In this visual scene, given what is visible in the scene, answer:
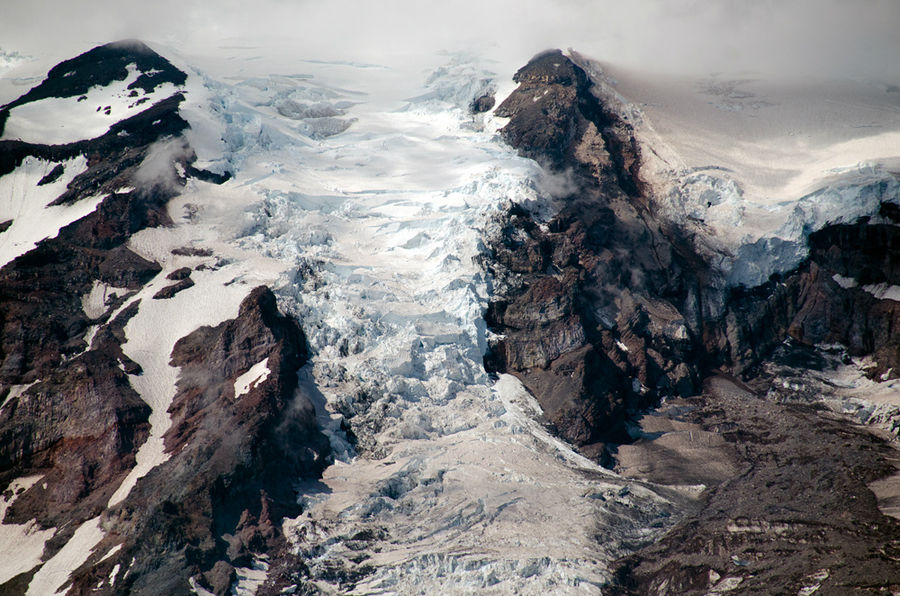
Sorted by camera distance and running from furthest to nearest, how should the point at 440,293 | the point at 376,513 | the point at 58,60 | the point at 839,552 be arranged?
the point at 58,60 → the point at 440,293 → the point at 376,513 → the point at 839,552

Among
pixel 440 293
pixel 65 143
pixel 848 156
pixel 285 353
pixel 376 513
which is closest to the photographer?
pixel 376 513

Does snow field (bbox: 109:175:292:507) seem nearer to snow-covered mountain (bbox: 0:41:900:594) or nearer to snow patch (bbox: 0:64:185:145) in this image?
snow-covered mountain (bbox: 0:41:900:594)

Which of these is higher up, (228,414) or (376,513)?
(228,414)

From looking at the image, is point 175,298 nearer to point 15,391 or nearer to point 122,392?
point 122,392

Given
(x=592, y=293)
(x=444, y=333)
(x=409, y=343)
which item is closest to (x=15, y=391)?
(x=409, y=343)

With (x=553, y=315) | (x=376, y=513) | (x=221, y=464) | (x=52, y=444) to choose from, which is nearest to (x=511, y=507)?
(x=376, y=513)

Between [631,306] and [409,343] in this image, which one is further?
[631,306]

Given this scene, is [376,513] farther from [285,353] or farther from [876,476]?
[876,476]
